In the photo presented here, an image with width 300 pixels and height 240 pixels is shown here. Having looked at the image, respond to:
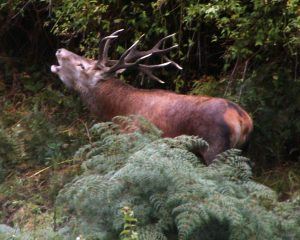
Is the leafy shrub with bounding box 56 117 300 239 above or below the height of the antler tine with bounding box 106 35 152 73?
above

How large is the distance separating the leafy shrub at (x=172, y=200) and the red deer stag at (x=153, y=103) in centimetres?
132

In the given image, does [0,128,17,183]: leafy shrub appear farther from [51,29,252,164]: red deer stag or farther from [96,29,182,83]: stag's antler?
[96,29,182,83]: stag's antler

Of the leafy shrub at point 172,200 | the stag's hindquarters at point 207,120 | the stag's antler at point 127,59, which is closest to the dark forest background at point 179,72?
the stag's antler at point 127,59

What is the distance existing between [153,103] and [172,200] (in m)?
2.93

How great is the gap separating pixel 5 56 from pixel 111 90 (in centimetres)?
360

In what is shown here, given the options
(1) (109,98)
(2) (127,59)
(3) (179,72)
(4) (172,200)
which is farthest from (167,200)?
(3) (179,72)

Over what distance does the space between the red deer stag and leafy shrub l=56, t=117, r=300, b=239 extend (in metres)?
1.32

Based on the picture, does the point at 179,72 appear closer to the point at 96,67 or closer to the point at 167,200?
the point at 96,67

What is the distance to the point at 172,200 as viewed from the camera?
5.94 m

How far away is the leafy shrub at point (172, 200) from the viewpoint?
5.88m

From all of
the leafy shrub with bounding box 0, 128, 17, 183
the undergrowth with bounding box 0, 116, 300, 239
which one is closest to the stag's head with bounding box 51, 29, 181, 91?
the leafy shrub with bounding box 0, 128, 17, 183

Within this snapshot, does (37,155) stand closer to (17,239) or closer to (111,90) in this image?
(111,90)

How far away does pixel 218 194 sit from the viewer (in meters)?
6.02

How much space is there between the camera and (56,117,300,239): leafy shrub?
5.88 meters
